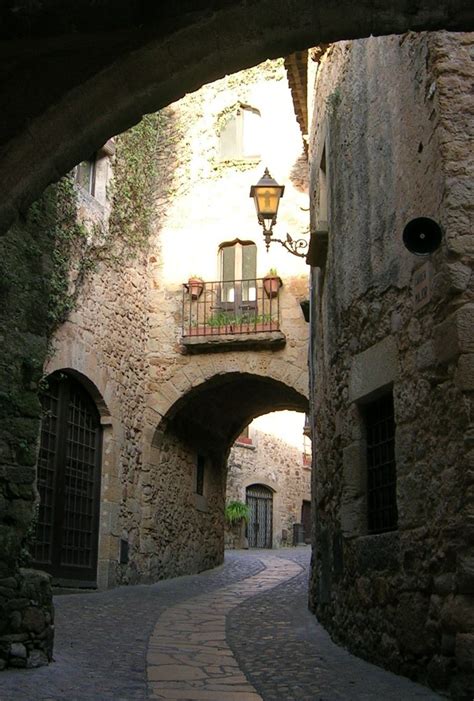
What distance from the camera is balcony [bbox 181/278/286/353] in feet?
44.4

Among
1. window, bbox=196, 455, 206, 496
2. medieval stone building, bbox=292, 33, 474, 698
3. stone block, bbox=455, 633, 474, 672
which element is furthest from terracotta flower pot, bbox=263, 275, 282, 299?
stone block, bbox=455, 633, 474, 672

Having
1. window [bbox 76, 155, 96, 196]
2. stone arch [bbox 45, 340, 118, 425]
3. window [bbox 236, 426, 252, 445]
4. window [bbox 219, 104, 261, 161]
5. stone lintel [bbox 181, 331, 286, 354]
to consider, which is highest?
window [bbox 219, 104, 261, 161]

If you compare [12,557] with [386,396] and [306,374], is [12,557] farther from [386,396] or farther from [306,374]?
[306,374]

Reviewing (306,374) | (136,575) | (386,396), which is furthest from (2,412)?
(306,374)

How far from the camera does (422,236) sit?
197 inches

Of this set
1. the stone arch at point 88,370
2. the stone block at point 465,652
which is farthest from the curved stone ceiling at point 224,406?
the stone block at point 465,652

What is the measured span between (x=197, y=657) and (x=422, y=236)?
126 inches

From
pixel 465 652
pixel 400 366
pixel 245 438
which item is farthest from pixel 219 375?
pixel 245 438

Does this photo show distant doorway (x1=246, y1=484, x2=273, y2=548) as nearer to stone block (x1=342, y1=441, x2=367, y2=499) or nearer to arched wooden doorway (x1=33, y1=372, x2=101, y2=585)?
arched wooden doorway (x1=33, y1=372, x2=101, y2=585)

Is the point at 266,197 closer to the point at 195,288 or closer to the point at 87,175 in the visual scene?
the point at 87,175

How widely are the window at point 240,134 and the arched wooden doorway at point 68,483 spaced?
561cm

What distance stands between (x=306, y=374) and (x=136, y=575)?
391 centimetres

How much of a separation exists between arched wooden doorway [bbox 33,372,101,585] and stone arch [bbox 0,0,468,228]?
24.6 feet

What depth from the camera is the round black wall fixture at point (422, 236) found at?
4.95 metres
